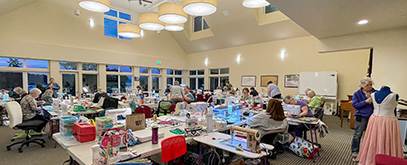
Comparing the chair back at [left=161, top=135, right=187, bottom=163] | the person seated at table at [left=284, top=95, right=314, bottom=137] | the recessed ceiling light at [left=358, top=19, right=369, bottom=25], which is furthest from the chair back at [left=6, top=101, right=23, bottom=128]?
the recessed ceiling light at [left=358, top=19, right=369, bottom=25]

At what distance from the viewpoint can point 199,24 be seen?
1037 centimetres

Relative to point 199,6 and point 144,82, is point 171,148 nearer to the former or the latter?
point 199,6

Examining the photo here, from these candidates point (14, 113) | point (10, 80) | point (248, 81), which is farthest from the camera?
point (248, 81)

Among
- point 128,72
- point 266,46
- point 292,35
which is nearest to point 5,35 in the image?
point 128,72

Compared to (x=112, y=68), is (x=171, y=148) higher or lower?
lower

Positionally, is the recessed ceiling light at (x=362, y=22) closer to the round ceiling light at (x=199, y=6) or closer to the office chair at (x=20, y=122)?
the round ceiling light at (x=199, y=6)

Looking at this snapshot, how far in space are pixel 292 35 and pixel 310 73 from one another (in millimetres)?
1743

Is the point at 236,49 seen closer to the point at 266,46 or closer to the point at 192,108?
the point at 266,46

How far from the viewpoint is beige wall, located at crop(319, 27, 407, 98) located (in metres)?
3.74

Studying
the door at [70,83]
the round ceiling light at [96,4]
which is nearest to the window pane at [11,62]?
the door at [70,83]

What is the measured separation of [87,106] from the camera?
14.6ft

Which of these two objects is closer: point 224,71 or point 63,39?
point 63,39

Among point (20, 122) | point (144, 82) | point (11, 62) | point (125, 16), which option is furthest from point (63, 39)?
point (20, 122)

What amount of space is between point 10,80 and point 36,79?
720 millimetres
